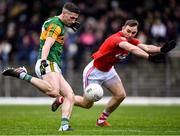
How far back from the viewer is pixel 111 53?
16.1 meters

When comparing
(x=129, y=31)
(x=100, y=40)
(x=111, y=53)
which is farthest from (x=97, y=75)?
(x=100, y=40)

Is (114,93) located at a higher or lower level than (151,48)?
lower

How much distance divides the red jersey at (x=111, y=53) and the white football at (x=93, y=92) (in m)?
0.82

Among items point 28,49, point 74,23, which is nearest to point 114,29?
point 28,49

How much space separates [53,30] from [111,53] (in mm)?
1953

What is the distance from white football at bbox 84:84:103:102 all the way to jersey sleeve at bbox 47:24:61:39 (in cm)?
162

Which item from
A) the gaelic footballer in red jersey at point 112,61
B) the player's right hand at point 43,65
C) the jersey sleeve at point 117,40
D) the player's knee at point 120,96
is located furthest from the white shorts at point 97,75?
the player's right hand at point 43,65

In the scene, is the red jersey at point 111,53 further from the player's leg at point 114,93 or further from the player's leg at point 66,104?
the player's leg at point 66,104

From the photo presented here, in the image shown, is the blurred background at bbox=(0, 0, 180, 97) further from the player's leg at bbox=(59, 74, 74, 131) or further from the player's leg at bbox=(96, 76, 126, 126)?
the player's leg at bbox=(59, 74, 74, 131)

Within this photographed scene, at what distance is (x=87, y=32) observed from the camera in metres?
28.9

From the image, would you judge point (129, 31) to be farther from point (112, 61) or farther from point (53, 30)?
point (53, 30)

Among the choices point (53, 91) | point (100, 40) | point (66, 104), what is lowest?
point (66, 104)

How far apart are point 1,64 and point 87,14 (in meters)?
4.31

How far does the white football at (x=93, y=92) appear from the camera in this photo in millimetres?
15523
